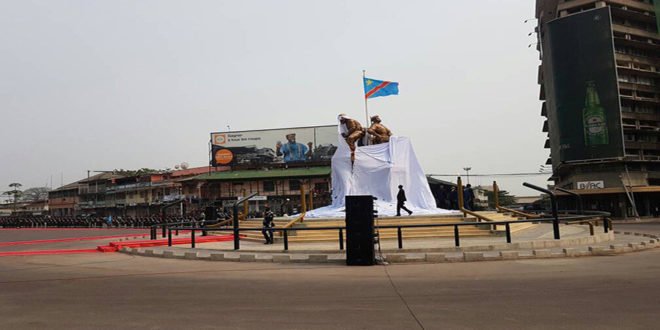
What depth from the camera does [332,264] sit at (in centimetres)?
1209

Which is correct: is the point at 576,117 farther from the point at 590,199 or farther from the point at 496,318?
the point at 496,318

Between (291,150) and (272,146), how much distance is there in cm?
273

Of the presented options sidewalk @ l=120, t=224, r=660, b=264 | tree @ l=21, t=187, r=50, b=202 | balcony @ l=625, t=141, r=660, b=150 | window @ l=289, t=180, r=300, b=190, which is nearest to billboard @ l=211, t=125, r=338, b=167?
window @ l=289, t=180, r=300, b=190

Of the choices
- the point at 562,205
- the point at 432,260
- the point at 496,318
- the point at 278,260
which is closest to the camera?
the point at 496,318

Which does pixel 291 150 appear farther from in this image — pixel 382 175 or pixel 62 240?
pixel 382 175

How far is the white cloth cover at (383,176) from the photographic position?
23234 millimetres

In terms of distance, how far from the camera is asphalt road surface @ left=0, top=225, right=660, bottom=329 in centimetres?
582

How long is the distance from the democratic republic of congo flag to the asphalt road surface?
1527cm

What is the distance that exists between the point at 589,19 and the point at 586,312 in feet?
184

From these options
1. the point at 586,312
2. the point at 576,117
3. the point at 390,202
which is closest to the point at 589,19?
the point at 576,117

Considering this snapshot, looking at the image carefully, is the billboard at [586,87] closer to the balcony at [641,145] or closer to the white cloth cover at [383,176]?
the balcony at [641,145]

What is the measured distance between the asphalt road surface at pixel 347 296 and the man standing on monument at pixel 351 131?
12937mm

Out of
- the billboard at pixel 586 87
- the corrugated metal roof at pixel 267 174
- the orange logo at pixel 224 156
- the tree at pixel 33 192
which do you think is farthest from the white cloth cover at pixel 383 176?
the tree at pixel 33 192

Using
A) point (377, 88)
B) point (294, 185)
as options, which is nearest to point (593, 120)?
point (294, 185)
